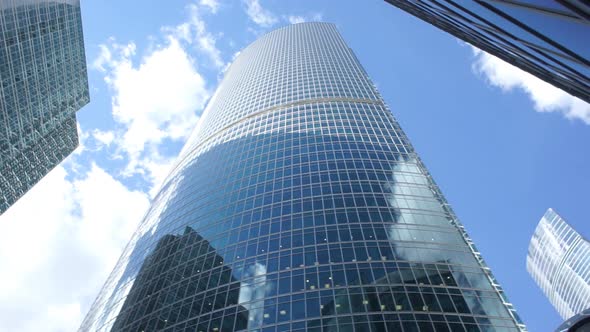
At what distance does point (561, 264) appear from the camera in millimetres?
152250

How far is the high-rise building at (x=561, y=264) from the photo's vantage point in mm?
137387

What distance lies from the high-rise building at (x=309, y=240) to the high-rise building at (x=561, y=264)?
100414 mm

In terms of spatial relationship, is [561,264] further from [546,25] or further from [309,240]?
[546,25]

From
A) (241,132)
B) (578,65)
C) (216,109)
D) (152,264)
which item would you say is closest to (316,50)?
(216,109)

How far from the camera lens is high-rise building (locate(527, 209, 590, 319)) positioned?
451 feet

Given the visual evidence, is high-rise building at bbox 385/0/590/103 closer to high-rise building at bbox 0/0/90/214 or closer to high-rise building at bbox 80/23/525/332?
high-rise building at bbox 80/23/525/332

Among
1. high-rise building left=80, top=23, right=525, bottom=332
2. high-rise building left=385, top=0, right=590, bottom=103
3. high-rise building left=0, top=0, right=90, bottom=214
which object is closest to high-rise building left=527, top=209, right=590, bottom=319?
high-rise building left=80, top=23, right=525, bottom=332

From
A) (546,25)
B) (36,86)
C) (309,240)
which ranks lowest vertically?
(546,25)

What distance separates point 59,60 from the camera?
292ft

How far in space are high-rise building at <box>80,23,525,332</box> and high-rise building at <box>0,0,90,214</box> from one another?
27.3 metres

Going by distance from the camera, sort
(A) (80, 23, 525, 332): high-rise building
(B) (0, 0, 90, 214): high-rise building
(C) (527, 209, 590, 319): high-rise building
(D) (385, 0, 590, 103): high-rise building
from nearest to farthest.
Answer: (D) (385, 0, 590, 103): high-rise building → (A) (80, 23, 525, 332): high-rise building → (B) (0, 0, 90, 214): high-rise building → (C) (527, 209, 590, 319): high-rise building

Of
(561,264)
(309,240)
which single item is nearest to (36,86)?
(309,240)

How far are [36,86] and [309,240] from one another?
208 ft

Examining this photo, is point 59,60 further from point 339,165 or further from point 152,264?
point 339,165
